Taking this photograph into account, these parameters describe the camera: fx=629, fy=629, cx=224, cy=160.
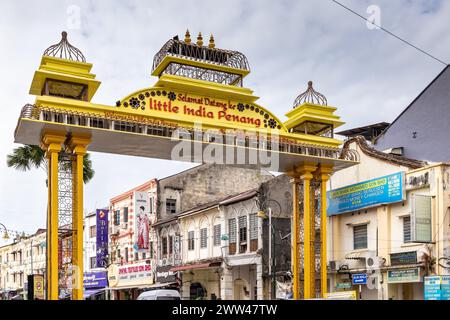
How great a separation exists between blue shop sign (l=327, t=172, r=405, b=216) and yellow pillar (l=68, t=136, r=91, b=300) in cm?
1168

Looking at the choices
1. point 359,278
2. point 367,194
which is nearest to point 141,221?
point 359,278

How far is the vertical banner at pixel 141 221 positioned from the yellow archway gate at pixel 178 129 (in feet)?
47.4

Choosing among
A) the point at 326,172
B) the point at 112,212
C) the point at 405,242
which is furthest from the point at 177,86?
the point at 112,212

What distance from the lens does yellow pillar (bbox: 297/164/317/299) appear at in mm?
24250

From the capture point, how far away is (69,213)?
20.3m

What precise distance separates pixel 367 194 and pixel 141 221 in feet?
58.4

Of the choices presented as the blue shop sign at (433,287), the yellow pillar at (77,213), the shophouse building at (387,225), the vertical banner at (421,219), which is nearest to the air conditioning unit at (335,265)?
the shophouse building at (387,225)

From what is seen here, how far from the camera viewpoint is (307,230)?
24.5 meters

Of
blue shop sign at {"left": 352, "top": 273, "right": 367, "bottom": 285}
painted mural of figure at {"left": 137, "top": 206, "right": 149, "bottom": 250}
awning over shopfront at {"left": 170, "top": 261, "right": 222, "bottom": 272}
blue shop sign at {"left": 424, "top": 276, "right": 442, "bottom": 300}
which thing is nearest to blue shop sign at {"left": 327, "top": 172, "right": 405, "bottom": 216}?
blue shop sign at {"left": 352, "top": 273, "right": 367, "bottom": 285}

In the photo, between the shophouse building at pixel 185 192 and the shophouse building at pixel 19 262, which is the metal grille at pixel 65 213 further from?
the shophouse building at pixel 19 262

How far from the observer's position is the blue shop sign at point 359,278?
25172 mm

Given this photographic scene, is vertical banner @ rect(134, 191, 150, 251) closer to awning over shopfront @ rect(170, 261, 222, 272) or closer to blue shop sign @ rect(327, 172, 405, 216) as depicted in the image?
awning over shopfront @ rect(170, 261, 222, 272)

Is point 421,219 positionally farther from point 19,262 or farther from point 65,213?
point 19,262
